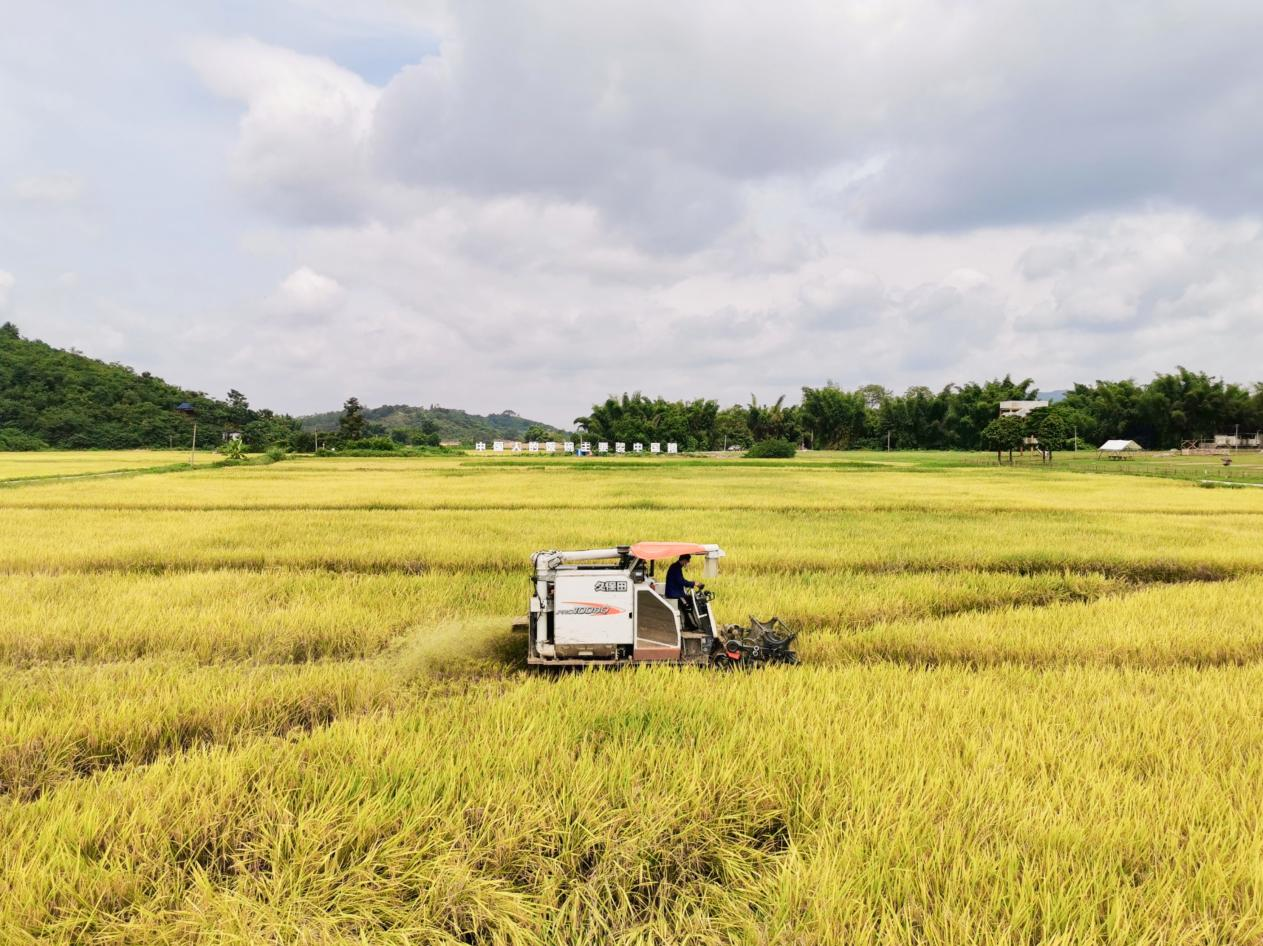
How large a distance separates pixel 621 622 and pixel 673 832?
2.38 meters

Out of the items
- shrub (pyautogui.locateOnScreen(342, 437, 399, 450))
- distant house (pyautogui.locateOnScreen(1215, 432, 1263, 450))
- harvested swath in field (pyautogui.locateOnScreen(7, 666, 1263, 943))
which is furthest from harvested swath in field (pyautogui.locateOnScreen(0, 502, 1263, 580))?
distant house (pyautogui.locateOnScreen(1215, 432, 1263, 450))

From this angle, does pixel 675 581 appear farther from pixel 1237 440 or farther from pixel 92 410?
pixel 92 410

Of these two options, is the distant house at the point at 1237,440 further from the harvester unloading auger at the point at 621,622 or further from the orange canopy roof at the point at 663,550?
the orange canopy roof at the point at 663,550

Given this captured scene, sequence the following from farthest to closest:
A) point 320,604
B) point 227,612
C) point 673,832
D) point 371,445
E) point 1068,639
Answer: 1. point 371,445
2. point 320,604
3. point 227,612
4. point 1068,639
5. point 673,832

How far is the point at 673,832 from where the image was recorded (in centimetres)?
313

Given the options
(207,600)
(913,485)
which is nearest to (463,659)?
(207,600)

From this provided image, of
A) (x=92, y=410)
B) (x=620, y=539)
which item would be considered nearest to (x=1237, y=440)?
(x=620, y=539)

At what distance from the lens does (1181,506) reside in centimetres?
1912

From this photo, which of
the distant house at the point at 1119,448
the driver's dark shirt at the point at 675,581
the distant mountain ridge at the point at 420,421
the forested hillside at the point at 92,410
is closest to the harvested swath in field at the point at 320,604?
the driver's dark shirt at the point at 675,581

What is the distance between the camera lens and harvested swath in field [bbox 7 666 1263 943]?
2543mm

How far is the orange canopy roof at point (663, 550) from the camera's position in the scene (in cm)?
533

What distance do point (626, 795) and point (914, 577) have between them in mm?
7561

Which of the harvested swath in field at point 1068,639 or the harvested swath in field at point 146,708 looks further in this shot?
the harvested swath in field at point 1068,639

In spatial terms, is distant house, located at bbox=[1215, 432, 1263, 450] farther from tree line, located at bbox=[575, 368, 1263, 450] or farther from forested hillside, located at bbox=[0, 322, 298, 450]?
forested hillside, located at bbox=[0, 322, 298, 450]
